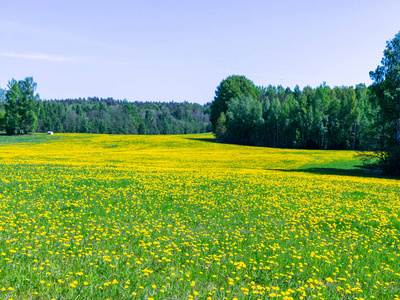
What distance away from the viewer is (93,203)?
1174cm

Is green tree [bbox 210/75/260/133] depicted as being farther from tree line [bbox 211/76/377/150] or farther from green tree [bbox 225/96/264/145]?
green tree [bbox 225/96/264/145]

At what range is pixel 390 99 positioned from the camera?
1335 inches

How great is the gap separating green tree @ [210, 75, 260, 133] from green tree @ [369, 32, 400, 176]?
219ft

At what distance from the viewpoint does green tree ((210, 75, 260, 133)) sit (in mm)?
102812

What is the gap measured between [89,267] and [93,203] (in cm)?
620

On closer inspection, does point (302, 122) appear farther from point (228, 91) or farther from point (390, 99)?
point (390, 99)

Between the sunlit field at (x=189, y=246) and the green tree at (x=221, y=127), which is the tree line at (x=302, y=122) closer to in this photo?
the green tree at (x=221, y=127)

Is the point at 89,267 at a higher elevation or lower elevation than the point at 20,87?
lower

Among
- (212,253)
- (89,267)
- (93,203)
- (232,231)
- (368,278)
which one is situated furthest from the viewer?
(93,203)

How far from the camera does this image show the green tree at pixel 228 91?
103m

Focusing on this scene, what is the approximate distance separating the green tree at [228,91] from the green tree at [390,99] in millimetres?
66782

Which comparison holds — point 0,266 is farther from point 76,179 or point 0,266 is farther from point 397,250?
point 76,179

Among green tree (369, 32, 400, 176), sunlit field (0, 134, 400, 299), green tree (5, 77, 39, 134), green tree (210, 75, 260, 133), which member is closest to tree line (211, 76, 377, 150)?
green tree (210, 75, 260, 133)

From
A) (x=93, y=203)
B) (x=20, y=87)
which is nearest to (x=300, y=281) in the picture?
(x=93, y=203)
